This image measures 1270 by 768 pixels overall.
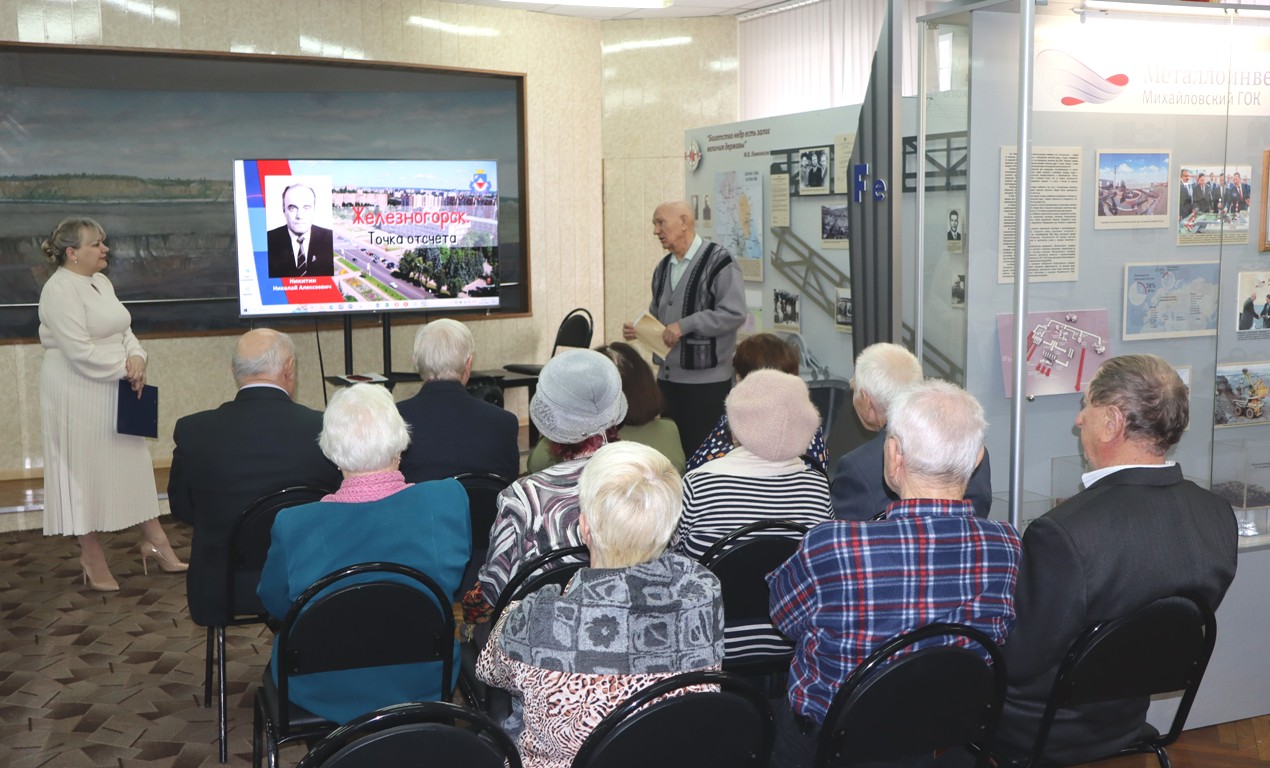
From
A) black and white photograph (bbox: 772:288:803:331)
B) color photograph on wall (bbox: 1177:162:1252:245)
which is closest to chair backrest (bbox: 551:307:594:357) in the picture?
black and white photograph (bbox: 772:288:803:331)

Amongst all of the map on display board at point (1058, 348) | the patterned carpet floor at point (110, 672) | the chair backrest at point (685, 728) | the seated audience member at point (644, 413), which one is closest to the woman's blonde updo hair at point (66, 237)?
the patterned carpet floor at point (110, 672)

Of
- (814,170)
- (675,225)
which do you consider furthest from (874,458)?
(814,170)

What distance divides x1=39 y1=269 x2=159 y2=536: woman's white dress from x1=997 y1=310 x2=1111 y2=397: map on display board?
3865 millimetres

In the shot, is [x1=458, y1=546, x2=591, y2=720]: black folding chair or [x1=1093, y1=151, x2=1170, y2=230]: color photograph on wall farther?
[x1=1093, y1=151, x2=1170, y2=230]: color photograph on wall

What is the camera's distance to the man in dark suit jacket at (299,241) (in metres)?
6.54

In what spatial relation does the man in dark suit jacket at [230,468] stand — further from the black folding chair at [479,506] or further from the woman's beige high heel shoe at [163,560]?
the woman's beige high heel shoe at [163,560]

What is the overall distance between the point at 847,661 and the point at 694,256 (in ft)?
11.3

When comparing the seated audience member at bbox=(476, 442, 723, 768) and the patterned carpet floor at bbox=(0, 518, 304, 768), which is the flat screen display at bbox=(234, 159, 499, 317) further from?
the seated audience member at bbox=(476, 442, 723, 768)

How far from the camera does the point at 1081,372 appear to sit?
3598 mm

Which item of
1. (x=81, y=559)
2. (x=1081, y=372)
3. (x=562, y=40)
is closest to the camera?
(x=1081, y=372)

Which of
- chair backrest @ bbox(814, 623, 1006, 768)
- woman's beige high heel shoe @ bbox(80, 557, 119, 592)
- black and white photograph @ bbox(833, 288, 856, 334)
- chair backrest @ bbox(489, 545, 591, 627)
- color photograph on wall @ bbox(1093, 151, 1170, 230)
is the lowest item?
woman's beige high heel shoe @ bbox(80, 557, 119, 592)

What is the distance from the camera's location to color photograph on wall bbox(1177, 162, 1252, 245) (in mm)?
3584

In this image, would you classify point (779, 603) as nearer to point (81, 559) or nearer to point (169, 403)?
point (81, 559)

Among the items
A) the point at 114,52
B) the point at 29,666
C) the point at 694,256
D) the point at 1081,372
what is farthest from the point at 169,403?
the point at 1081,372
